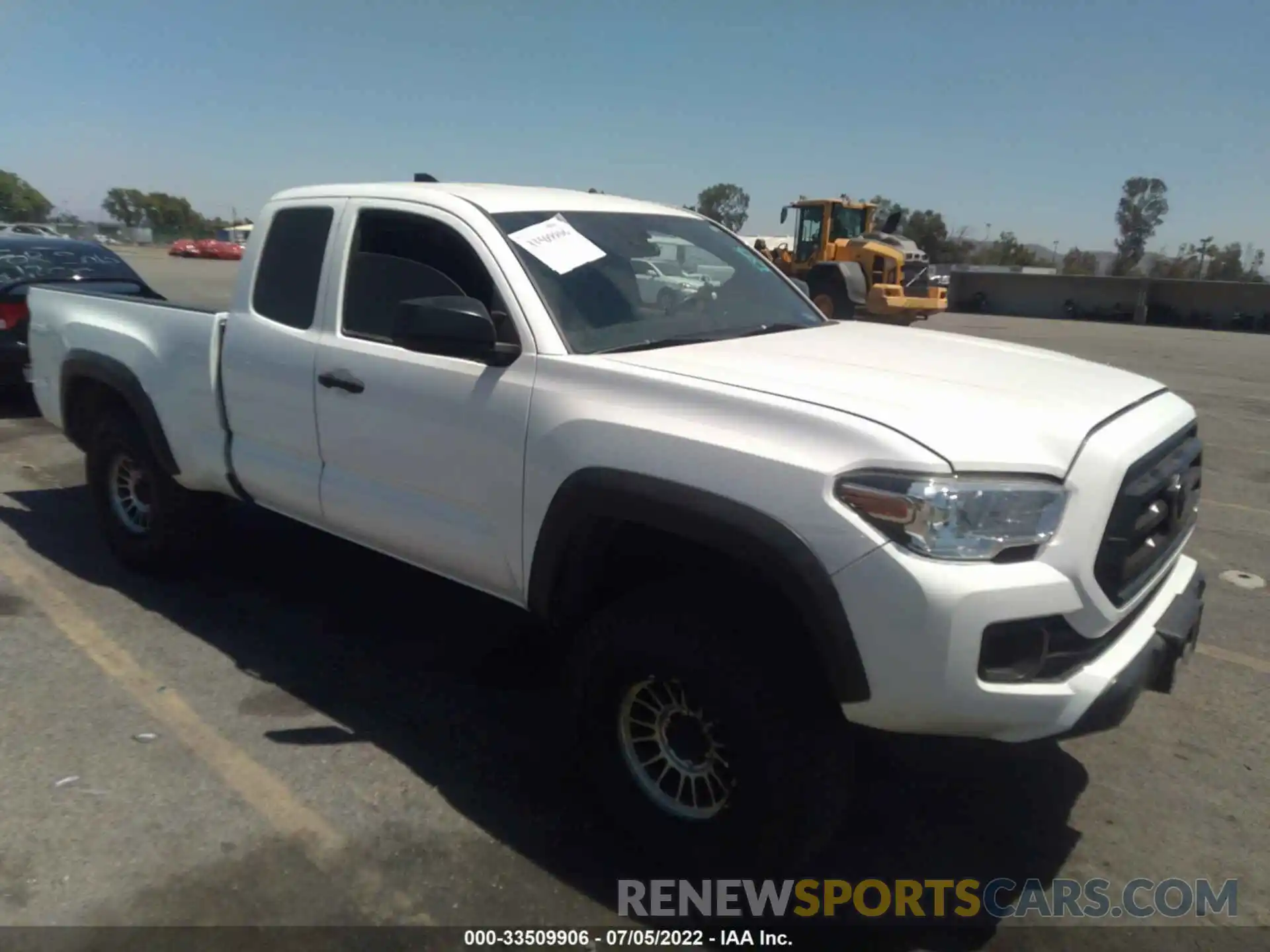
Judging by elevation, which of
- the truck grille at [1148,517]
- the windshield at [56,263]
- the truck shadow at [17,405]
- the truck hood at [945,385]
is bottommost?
the truck shadow at [17,405]

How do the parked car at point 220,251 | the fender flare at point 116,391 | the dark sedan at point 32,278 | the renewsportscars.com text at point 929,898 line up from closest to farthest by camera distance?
the renewsportscars.com text at point 929,898, the fender flare at point 116,391, the dark sedan at point 32,278, the parked car at point 220,251

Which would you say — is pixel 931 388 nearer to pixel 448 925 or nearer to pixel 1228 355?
pixel 448 925

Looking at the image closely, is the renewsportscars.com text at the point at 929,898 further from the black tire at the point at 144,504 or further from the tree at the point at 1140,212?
the tree at the point at 1140,212

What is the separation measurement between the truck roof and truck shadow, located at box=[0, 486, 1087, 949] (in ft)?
6.35

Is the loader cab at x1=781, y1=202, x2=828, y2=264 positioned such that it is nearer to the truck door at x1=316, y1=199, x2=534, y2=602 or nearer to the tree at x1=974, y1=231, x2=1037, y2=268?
the truck door at x1=316, y1=199, x2=534, y2=602

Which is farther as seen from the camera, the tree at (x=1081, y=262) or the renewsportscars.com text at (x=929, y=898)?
the tree at (x=1081, y=262)

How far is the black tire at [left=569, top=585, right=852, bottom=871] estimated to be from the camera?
258 centimetres

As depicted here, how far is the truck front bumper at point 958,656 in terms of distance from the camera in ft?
7.53

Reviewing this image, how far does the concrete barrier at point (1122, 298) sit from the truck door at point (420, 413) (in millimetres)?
34213

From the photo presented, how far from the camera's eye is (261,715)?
3.84 meters

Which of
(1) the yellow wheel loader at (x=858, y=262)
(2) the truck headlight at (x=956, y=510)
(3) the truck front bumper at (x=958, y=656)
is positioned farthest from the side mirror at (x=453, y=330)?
(1) the yellow wheel loader at (x=858, y=262)

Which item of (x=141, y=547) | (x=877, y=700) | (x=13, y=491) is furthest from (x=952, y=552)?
(x=13, y=491)

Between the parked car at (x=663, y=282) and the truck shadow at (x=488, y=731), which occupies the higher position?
the parked car at (x=663, y=282)

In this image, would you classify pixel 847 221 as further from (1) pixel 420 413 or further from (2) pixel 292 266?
→ (1) pixel 420 413
